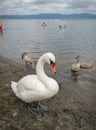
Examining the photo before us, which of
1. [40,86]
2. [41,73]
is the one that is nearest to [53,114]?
[40,86]

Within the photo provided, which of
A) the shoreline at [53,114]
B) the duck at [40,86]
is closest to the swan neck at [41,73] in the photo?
the duck at [40,86]

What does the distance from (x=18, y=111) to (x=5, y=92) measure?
1619mm

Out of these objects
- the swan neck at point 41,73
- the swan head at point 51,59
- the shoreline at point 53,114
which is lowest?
the shoreline at point 53,114

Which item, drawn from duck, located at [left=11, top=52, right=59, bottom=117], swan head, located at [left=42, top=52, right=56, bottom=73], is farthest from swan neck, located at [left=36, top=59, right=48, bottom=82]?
swan head, located at [left=42, top=52, right=56, bottom=73]

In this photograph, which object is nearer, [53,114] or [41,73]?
[41,73]

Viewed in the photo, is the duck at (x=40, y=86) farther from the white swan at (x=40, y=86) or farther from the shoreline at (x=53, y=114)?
the shoreline at (x=53, y=114)

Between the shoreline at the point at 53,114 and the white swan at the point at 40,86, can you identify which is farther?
the shoreline at the point at 53,114

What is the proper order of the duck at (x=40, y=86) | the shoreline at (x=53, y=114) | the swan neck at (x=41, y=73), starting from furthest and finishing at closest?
the swan neck at (x=41, y=73), the shoreline at (x=53, y=114), the duck at (x=40, y=86)

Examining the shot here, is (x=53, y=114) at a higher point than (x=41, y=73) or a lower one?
lower

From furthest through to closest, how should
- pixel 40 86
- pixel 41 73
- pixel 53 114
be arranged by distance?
pixel 53 114
pixel 41 73
pixel 40 86

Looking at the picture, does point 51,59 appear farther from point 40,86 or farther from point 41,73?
point 40,86

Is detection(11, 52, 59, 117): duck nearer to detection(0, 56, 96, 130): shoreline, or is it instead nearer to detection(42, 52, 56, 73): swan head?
detection(42, 52, 56, 73): swan head

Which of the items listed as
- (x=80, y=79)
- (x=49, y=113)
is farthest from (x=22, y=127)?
(x=80, y=79)

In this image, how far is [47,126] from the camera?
6816 millimetres
